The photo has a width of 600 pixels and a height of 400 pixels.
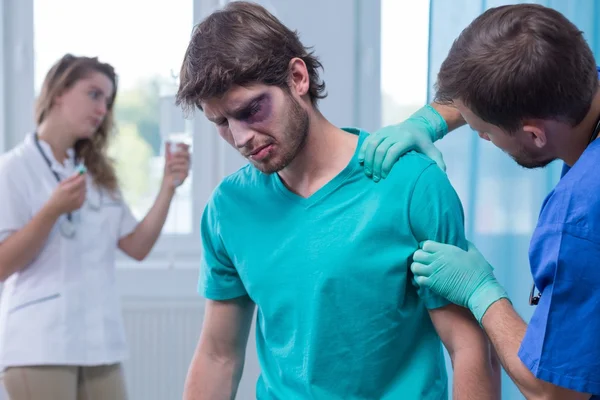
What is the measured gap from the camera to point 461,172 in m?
2.05

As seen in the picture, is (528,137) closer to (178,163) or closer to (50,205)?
(50,205)

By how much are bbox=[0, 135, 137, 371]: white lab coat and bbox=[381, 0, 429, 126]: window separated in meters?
1.27

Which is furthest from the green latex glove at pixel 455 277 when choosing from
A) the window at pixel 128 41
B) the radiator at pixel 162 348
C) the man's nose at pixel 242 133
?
the window at pixel 128 41

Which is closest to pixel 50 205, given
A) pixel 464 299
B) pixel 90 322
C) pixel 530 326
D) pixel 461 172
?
pixel 90 322

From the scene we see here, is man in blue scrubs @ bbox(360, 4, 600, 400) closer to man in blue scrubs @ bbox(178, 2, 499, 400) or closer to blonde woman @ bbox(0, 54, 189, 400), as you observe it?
man in blue scrubs @ bbox(178, 2, 499, 400)

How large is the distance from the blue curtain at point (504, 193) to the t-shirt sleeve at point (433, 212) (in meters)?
0.91

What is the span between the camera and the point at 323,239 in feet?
3.86

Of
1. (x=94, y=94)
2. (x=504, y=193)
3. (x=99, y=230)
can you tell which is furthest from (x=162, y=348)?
(x=504, y=193)

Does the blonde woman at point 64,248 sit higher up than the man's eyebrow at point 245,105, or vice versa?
the man's eyebrow at point 245,105

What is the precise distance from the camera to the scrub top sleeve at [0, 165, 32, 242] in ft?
6.56

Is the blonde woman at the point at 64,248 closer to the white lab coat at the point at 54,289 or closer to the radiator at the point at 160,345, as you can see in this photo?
the white lab coat at the point at 54,289

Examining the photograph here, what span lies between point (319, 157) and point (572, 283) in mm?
471

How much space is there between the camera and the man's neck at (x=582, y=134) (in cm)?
101

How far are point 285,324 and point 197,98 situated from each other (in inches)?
15.2
